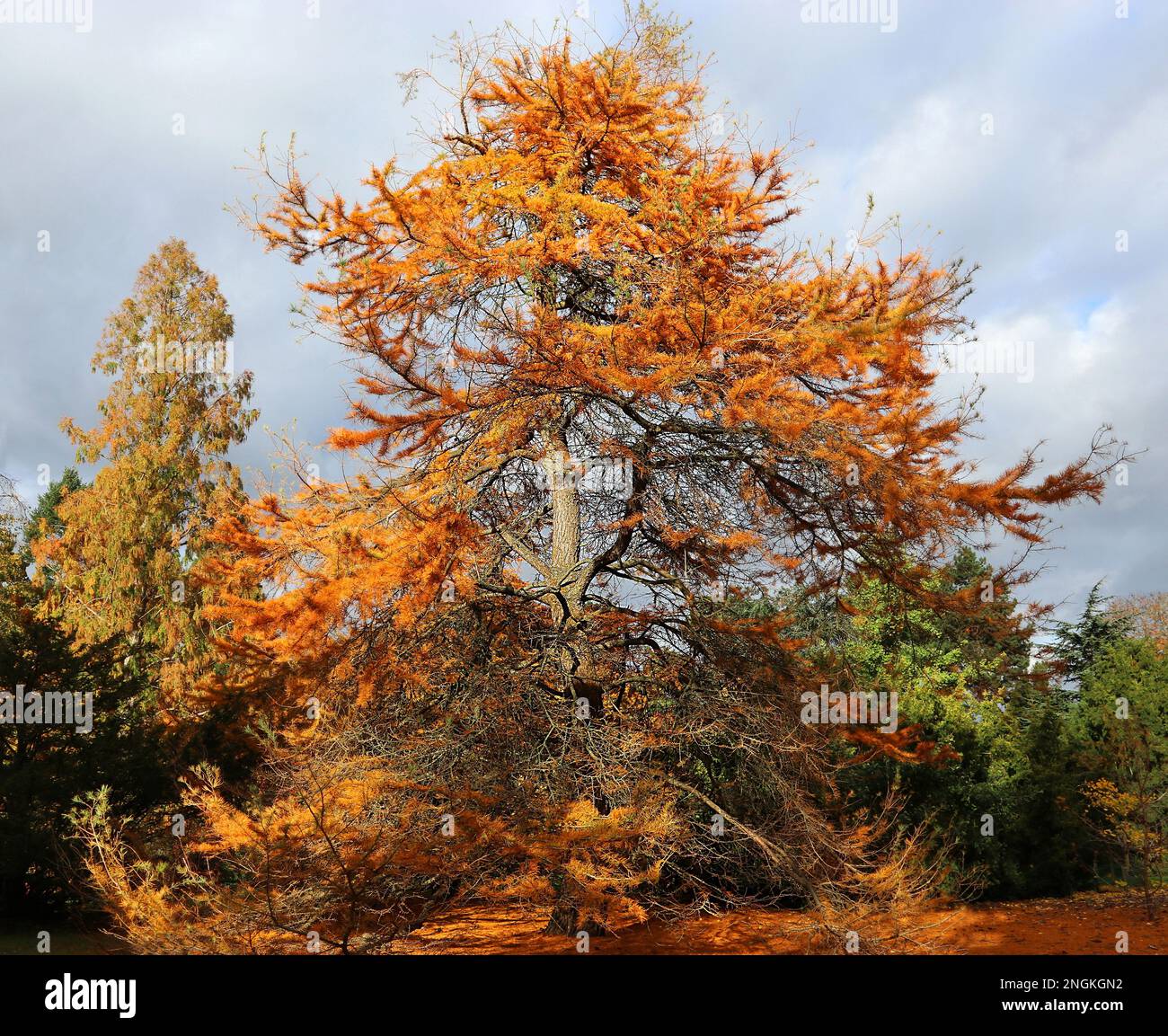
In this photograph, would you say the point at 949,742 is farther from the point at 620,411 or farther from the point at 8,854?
the point at 8,854

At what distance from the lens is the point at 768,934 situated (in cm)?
976

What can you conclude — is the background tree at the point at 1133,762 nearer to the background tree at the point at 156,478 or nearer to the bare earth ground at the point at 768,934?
the bare earth ground at the point at 768,934

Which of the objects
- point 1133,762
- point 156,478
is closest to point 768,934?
point 1133,762

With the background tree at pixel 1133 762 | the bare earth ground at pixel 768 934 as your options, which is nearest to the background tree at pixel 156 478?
the bare earth ground at pixel 768 934

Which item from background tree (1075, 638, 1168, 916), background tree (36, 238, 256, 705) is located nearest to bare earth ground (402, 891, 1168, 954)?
background tree (1075, 638, 1168, 916)

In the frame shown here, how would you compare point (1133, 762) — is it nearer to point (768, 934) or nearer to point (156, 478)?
point (768, 934)

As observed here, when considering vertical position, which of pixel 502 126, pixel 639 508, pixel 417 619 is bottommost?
pixel 417 619

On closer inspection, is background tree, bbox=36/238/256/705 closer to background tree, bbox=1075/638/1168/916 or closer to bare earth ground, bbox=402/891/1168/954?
bare earth ground, bbox=402/891/1168/954

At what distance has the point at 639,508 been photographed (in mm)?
9656

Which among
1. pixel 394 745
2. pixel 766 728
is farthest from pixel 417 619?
pixel 766 728

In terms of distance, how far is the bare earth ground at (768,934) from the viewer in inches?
352

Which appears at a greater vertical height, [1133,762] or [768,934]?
[1133,762]

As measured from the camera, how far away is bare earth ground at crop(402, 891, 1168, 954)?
893cm
